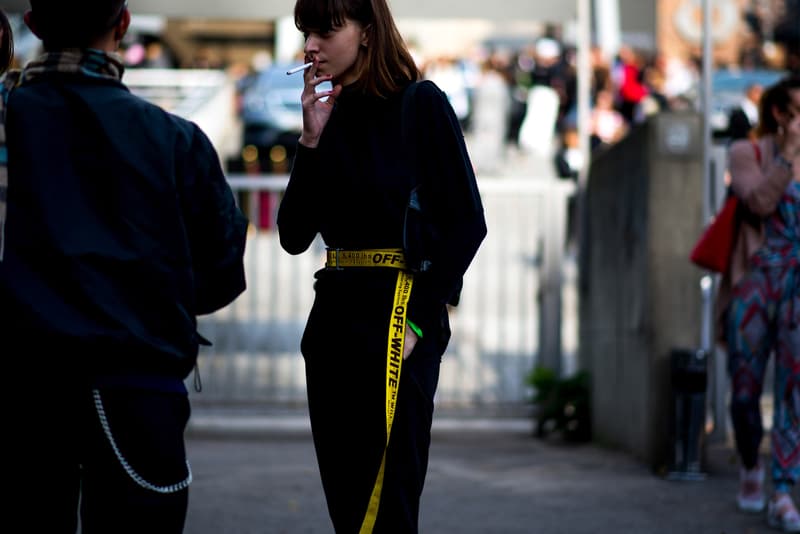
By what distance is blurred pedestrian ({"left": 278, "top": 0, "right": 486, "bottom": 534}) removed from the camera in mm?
3805

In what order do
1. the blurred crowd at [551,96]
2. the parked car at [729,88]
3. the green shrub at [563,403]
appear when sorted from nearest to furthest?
the green shrub at [563,403]
the blurred crowd at [551,96]
the parked car at [729,88]

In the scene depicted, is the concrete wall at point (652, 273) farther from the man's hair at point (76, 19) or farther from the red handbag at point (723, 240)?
the man's hair at point (76, 19)

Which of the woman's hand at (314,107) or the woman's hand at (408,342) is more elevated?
the woman's hand at (314,107)

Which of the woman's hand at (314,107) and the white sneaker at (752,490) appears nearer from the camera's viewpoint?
the woman's hand at (314,107)

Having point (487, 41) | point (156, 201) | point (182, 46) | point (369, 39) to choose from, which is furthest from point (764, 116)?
point (182, 46)

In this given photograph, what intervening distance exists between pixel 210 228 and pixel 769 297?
3.89 m

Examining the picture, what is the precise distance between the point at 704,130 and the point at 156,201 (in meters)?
5.87

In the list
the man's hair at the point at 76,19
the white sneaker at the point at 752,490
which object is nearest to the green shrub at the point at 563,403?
the white sneaker at the point at 752,490

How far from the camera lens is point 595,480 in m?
7.98

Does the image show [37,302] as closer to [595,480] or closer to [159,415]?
[159,415]

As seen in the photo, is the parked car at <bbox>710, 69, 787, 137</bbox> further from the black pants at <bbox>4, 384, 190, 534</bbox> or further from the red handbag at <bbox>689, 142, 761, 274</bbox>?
the black pants at <bbox>4, 384, 190, 534</bbox>

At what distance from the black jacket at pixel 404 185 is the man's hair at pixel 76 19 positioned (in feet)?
2.73

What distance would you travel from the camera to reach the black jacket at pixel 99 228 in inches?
121

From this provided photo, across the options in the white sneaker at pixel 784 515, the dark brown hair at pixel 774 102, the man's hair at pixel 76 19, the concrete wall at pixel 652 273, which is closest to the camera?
the man's hair at pixel 76 19
